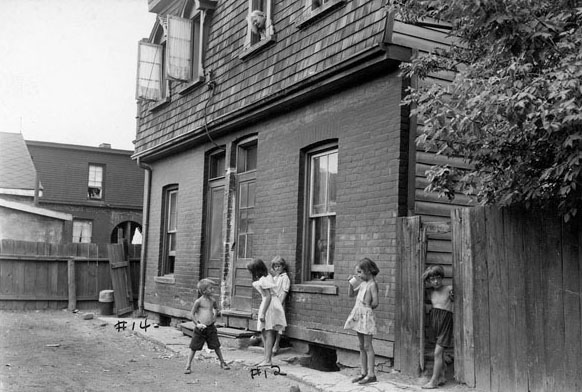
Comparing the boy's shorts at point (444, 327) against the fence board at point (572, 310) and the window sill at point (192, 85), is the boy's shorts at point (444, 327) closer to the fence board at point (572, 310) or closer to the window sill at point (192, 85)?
the fence board at point (572, 310)

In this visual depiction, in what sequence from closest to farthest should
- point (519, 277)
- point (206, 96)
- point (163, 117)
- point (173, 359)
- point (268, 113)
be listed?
point (519, 277), point (173, 359), point (268, 113), point (206, 96), point (163, 117)

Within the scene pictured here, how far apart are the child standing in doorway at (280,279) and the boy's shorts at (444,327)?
3.10m

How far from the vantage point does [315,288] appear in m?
9.41

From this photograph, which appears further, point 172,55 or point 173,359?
point 172,55

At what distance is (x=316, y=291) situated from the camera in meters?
9.39

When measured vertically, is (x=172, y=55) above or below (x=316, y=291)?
above

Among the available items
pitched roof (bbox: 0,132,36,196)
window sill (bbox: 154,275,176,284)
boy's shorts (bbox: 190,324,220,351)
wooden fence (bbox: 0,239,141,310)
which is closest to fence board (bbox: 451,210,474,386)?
boy's shorts (bbox: 190,324,220,351)

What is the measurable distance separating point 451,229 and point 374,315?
154 centimetres

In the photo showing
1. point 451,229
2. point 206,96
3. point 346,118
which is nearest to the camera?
point 451,229

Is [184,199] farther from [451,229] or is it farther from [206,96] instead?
[451,229]

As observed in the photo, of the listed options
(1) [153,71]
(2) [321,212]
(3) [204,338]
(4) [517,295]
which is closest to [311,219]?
(2) [321,212]

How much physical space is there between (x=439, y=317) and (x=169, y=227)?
375 inches

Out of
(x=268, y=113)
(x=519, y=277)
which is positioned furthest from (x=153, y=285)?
(x=519, y=277)

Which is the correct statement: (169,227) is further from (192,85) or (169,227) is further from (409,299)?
(409,299)
